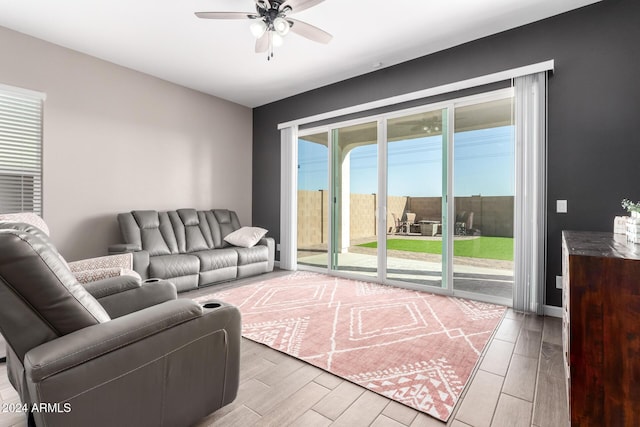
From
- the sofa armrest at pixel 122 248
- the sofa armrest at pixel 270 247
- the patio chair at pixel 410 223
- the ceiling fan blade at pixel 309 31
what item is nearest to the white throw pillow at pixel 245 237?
the sofa armrest at pixel 270 247

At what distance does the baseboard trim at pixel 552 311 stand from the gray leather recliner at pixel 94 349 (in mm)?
3086

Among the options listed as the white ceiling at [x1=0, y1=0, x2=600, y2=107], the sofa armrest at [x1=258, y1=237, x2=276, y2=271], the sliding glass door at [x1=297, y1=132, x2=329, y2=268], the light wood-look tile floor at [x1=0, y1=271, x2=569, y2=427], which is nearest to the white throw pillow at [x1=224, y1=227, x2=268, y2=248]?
the sofa armrest at [x1=258, y1=237, x2=276, y2=271]

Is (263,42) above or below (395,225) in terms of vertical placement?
above

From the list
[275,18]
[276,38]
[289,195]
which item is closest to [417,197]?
[289,195]

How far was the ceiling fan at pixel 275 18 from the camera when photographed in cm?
237

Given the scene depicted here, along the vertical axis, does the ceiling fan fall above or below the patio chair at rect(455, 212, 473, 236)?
above

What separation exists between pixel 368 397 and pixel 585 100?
3.21 meters

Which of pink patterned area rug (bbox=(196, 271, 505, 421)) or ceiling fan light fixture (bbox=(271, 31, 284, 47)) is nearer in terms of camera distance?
pink patterned area rug (bbox=(196, 271, 505, 421))

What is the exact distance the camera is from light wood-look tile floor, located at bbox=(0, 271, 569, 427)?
1.49m

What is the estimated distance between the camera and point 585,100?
2.74 meters

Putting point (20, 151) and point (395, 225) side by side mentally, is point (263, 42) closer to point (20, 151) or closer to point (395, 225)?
point (395, 225)

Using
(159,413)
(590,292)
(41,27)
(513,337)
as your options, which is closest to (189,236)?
(41,27)

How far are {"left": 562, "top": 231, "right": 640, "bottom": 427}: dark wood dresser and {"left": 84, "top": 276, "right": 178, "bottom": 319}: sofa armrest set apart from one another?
2248 millimetres

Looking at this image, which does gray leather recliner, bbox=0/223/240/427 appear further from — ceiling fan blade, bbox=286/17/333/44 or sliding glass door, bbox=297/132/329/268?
sliding glass door, bbox=297/132/329/268
